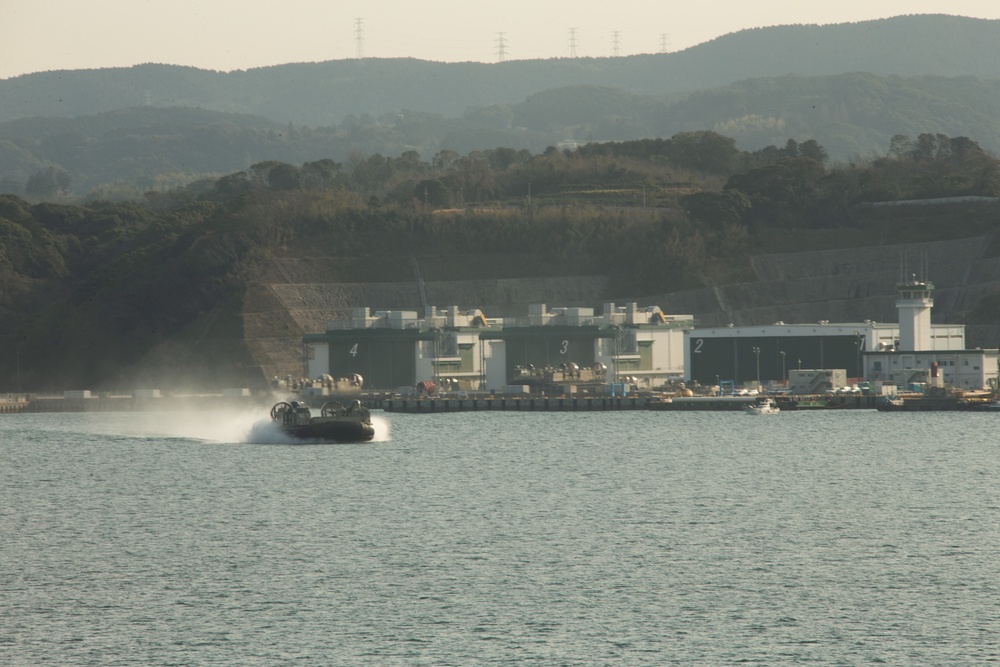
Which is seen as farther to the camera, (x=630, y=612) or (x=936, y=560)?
(x=936, y=560)

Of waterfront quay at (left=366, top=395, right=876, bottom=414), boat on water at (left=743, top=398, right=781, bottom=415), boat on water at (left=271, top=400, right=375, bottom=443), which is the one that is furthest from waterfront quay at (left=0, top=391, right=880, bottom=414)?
boat on water at (left=271, top=400, right=375, bottom=443)

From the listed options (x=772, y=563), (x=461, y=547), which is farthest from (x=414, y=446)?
(x=772, y=563)

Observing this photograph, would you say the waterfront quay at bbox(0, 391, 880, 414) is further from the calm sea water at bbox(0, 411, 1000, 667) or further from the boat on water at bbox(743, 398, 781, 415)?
the calm sea water at bbox(0, 411, 1000, 667)

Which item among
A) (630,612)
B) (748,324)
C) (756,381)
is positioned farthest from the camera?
(748,324)

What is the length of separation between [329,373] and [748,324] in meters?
45.6

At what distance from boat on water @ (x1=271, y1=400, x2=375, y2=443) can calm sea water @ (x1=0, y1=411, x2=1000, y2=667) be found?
4.54 feet

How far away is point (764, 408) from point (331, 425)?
43210mm

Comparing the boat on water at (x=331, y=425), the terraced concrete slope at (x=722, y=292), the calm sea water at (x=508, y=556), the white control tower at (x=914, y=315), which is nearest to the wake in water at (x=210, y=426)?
the boat on water at (x=331, y=425)

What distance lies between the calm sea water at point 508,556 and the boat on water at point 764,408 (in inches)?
1042

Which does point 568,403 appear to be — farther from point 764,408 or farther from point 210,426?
point 210,426

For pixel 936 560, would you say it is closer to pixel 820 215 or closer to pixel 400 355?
pixel 400 355

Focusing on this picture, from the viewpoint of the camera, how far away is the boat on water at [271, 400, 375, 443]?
91.2 metres

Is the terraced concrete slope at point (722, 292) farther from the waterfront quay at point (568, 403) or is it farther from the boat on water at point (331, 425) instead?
the boat on water at point (331, 425)

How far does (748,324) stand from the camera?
16412cm
